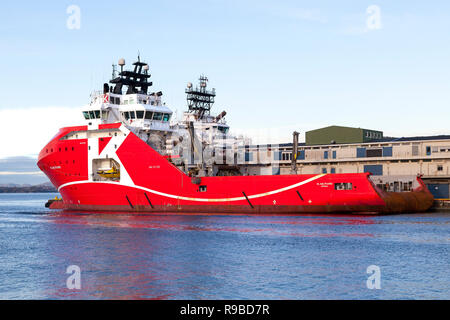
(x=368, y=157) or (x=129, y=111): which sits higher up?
(x=129, y=111)

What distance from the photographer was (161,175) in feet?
139

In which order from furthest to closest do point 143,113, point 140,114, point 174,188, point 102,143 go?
point 140,114
point 143,113
point 102,143
point 174,188

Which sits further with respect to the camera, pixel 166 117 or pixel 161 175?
pixel 166 117

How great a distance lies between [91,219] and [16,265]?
18.9 m

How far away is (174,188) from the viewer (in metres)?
42.2

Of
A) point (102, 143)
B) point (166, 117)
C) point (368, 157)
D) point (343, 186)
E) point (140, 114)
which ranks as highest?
point (140, 114)

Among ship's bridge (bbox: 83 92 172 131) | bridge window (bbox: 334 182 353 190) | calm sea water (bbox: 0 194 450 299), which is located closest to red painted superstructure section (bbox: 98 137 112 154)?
ship's bridge (bbox: 83 92 172 131)

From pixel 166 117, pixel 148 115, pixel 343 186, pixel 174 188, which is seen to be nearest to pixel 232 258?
pixel 343 186

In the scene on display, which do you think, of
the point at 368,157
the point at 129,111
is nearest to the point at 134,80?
the point at 129,111

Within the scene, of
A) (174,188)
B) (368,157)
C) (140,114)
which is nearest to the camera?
(174,188)

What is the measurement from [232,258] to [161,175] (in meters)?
20.5

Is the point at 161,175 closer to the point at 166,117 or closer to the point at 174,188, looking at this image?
the point at 174,188
